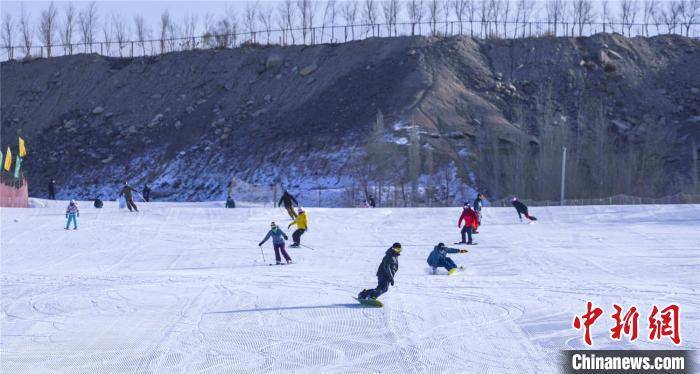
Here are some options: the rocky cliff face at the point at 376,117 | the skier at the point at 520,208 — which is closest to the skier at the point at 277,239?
the skier at the point at 520,208

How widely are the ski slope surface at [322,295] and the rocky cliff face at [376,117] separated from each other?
985 inches

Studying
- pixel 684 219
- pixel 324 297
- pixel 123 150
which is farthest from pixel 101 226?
pixel 123 150

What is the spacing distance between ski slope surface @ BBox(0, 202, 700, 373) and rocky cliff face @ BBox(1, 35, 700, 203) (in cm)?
2503

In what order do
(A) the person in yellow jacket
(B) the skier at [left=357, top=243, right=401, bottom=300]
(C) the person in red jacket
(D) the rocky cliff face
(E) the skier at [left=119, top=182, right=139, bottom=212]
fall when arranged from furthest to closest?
(D) the rocky cliff face < (E) the skier at [left=119, top=182, right=139, bottom=212] < (C) the person in red jacket < (A) the person in yellow jacket < (B) the skier at [left=357, top=243, right=401, bottom=300]

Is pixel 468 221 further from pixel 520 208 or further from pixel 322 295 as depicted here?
pixel 322 295

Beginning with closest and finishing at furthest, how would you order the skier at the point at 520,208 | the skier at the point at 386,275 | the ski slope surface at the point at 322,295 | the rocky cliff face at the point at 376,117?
1. the ski slope surface at the point at 322,295
2. the skier at the point at 386,275
3. the skier at the point at 520,208
4. the rocky cliff face at the point at 376,117

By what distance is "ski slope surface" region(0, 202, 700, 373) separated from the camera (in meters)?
16.0

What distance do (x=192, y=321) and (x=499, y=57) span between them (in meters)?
64.4

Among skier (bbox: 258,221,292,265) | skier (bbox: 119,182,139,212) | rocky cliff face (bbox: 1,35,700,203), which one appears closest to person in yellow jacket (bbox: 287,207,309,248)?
skier (bbox: 258,221,292,265)

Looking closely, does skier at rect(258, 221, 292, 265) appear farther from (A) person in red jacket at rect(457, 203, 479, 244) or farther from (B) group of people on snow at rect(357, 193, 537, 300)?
(A) person in red jacket at rect(457, 203, 479, 244)

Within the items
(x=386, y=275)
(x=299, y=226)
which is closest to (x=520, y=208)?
(x=299, y=226)

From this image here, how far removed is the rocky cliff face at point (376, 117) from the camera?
6450 centimetres

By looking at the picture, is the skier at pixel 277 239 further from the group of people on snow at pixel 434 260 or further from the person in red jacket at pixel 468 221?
the person in red jacket at pixel 468 221

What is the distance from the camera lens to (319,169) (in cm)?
6688
